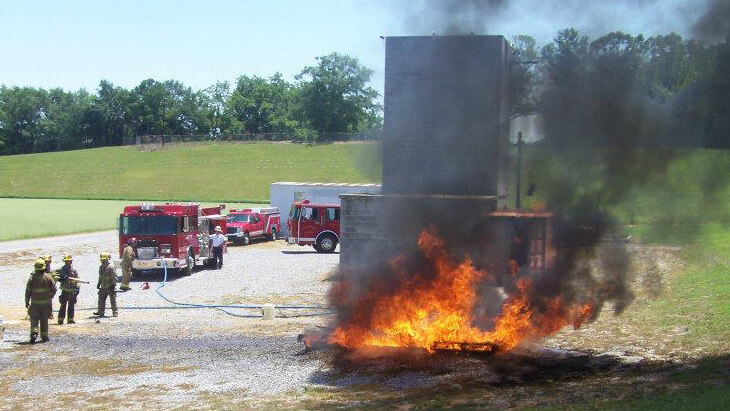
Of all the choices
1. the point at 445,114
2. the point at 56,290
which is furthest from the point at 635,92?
the point at 56,290

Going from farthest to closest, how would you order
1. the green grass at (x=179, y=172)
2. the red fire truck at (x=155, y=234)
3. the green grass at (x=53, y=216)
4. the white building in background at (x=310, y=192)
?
the green grass at (x=179, y=172) < the green grass at (x=53, y=216) < the white building in background at (x=310, y=192) < the red fire truck at (x=155, y=234)

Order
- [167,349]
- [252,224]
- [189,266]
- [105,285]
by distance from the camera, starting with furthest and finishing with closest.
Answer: [252,224] → [189,266] → [105,285] → [167,349]

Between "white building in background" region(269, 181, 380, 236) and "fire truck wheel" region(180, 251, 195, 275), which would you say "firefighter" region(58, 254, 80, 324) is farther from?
"white building in background" region(269, 181, 380, 236)

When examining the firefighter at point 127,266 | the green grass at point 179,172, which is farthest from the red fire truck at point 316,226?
the green grass at point 179,172

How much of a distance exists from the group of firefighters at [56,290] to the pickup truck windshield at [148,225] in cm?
635

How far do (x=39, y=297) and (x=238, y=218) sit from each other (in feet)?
75.4

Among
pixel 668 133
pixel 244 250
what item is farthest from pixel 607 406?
pixel 244 250

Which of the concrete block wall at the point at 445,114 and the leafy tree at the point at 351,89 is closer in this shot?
the concrete block wall at the point at 445,114

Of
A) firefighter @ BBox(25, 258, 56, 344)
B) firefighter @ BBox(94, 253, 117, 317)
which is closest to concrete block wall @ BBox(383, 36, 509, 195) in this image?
firefighter @ BBox(94, 253, 117, 317)

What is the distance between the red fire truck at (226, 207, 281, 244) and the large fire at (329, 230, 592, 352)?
946 inches

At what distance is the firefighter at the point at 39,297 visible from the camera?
50.1ft

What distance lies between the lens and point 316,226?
1344 inches

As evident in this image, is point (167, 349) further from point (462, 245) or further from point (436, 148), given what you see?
point (436, 148)

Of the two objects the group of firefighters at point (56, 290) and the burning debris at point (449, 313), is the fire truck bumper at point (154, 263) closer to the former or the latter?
the group of firefighters at point (56, 290)
